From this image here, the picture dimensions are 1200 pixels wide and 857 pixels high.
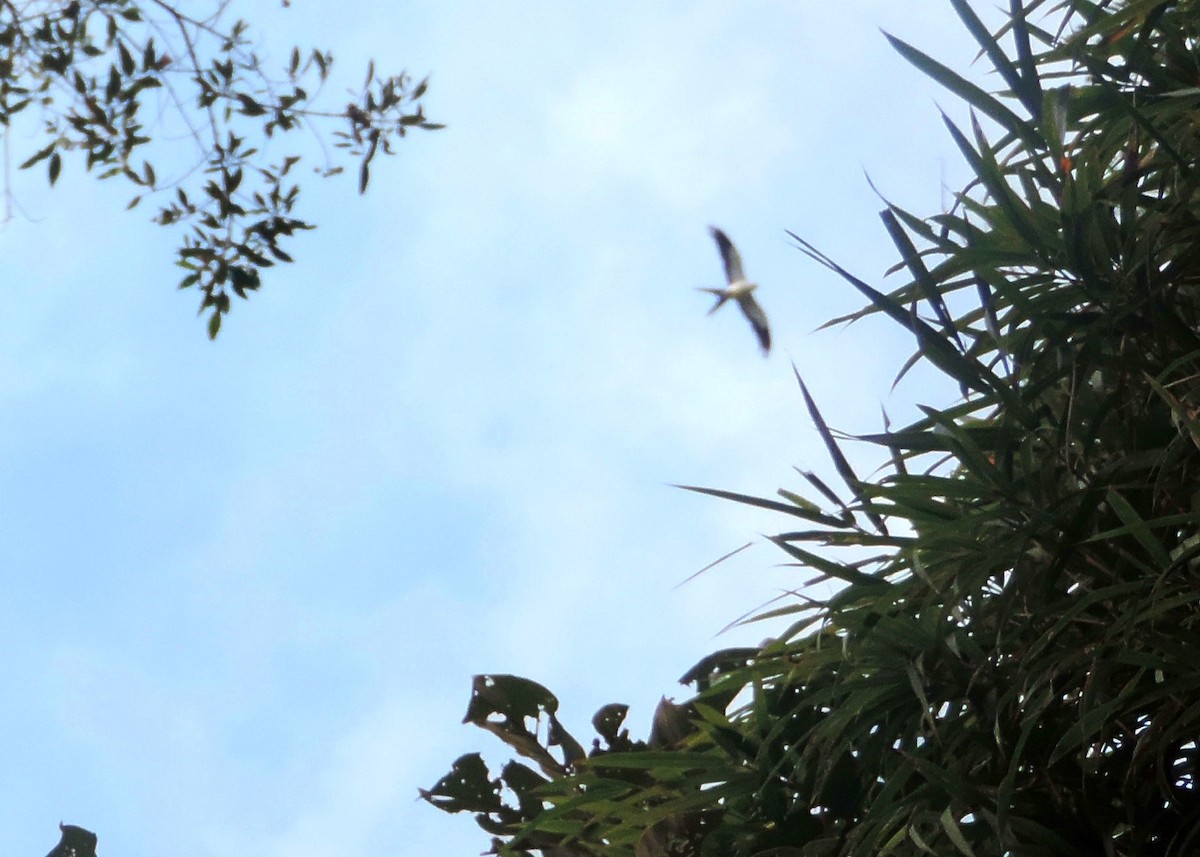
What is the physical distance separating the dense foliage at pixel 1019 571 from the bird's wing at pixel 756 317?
1.17 m

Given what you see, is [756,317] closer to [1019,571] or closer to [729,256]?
[729,256]

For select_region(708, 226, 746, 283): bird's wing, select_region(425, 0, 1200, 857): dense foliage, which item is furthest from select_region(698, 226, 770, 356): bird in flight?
select_region(425, 0, 1200, 857): dense foliage

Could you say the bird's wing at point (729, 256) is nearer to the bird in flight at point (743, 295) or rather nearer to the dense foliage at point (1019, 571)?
Result: the bird in flight at point (743, 295)

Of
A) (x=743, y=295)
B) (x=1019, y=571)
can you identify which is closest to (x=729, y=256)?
(x=743, y=295)

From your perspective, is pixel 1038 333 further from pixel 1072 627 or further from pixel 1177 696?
→ pixel 1177 696

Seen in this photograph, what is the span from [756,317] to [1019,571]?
66.5 inches

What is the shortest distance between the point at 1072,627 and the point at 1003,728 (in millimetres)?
190

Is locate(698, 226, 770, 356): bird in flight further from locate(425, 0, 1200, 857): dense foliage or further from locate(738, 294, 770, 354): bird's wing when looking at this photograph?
locate(425, 0, 1200, 857): dense foliage

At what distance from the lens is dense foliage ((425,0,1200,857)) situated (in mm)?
1886

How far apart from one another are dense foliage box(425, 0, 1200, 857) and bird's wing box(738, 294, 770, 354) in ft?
3.83

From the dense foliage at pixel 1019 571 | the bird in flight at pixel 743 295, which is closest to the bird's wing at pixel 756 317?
the bird in flight at pixel 743 295

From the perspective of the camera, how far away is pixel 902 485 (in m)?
2.14

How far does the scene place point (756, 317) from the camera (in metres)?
3.56

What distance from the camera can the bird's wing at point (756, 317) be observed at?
3533mm
